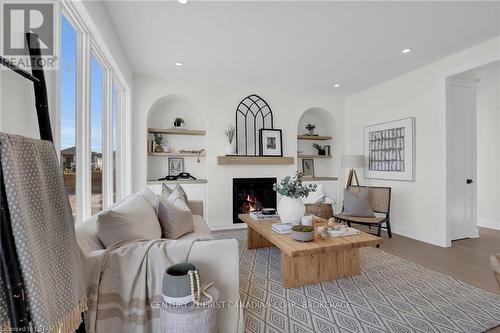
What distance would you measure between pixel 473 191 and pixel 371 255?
7.06 ft

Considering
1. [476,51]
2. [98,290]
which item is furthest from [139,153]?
[476,51]

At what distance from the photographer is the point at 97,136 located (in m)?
2.37

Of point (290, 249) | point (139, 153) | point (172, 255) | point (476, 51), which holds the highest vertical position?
point (476, 51)

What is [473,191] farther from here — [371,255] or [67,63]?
[67,63]

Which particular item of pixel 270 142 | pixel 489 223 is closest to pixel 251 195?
pixel 270 142

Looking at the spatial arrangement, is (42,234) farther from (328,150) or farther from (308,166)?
(328,150)

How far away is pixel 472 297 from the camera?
196 centimetres

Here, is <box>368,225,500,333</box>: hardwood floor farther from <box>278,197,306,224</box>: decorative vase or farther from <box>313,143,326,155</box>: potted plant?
<box>313,143,326,155</box>: potted plant

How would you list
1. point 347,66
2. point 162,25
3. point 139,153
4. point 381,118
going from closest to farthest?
point 162,25, point 347,66, point 139,153, point 381,118

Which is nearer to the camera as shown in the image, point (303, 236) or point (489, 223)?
point (303, 236)

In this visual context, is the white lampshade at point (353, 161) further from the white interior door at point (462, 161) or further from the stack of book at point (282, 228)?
the stack of book at point (282, 228)

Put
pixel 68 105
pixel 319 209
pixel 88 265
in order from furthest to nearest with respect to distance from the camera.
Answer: pixel 319 209, pixel 68 105, pixel 88 265

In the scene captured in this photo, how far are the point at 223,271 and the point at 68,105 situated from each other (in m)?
1.57

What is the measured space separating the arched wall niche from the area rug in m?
2.40
